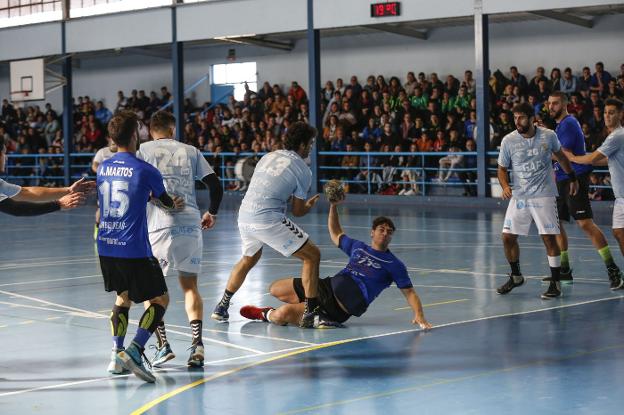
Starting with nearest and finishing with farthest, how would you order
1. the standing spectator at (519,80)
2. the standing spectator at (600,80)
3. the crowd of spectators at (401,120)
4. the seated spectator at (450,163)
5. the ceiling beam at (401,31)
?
the standing spectator at (600,80) → the crowd of spectators at (401,120) → the seated spectator at (450,163) → the standing spectator at (519,80) → the ceiling beam at (401,31)

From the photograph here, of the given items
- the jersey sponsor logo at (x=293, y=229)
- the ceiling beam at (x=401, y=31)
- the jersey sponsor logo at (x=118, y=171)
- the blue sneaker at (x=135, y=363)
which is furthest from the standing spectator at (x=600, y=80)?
the blue sneaker at (x=135, y=363)

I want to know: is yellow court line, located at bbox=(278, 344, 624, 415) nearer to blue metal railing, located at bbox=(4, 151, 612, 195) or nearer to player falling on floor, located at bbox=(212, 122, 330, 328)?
player falling on floor, located at bbox=(212, 122, 330, 328)

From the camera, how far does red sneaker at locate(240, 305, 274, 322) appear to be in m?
9.96

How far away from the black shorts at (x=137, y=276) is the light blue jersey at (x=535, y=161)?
5251mm

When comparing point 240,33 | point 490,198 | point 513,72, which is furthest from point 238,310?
point 240,33

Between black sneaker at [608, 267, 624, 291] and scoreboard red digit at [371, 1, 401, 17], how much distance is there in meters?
16.5

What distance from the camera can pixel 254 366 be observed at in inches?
316

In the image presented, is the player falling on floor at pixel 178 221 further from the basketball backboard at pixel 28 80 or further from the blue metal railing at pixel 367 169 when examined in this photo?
the basketball backboard at pixel 28 80

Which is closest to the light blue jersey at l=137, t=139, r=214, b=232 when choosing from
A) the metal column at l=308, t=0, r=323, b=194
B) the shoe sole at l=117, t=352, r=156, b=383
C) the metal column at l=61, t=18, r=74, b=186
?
the shoe sole at l=117, t=352, r=156, b=383

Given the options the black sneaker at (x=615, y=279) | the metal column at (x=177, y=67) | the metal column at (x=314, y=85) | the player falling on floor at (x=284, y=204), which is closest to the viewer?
the player falling on floor at (x=284, y=204)

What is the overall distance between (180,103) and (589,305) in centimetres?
2304

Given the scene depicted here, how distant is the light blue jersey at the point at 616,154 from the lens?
11719 millimetres

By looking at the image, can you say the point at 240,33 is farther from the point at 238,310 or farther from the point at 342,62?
the point at 238,310

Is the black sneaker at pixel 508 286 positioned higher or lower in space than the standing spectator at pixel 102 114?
lower
